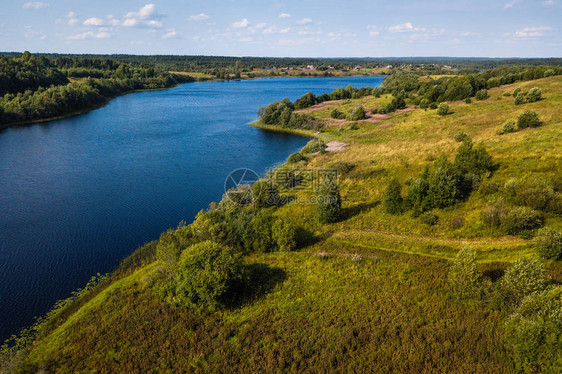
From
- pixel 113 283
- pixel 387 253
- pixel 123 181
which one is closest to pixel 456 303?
pixel 387 253

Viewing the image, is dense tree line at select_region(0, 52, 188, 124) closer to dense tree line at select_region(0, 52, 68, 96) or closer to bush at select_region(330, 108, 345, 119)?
dense tree line at select_region(0, 52, 68, 96)

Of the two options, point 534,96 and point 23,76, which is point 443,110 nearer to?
point 534,96

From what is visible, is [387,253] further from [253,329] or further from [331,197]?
[253,329]

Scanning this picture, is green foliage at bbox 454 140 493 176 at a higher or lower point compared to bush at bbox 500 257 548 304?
higher

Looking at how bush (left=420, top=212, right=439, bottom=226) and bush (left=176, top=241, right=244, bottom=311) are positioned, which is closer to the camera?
bush (left=176, top=241, right=244, bottom=311)

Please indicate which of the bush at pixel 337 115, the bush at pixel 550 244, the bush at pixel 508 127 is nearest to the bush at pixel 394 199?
the bush at pixel 550 244

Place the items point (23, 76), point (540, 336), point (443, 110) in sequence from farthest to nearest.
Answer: point (23, 76) → point (443, 110) → point (540, 336)

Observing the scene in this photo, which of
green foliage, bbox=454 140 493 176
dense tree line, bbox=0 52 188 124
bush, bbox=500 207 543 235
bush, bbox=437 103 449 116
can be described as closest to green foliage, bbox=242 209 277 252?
bush, bbox=500 207 543 235

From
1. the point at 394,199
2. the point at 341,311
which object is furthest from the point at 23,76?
the point at 341,311
